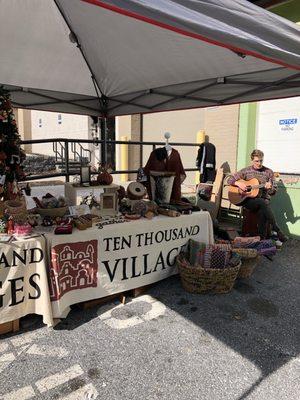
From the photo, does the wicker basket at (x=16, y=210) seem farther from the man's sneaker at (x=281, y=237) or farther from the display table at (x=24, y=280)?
the man's sneaker at (x=281, y=237)

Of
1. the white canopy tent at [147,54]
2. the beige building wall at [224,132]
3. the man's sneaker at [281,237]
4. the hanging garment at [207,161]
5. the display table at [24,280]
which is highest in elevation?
the white canopy tent at [147,54]

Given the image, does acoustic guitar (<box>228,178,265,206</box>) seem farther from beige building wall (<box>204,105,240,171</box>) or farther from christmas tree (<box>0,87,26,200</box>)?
Result: christmas tree (<box>0,87,26,200</box>)

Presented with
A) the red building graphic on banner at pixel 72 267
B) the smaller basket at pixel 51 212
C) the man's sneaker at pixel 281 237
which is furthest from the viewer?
the man's sneaker at pixel 281 237

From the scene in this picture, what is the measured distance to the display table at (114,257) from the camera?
2.49 m

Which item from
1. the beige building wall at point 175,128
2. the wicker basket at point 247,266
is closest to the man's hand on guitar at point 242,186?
the wicker basket at point 247,266

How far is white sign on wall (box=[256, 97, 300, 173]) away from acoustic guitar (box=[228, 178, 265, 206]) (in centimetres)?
110

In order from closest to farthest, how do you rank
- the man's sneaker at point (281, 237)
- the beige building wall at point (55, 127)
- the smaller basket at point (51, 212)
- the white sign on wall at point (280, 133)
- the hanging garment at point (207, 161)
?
the smaller basket at point (51, 212)
the man's sneaker at point (281, 237)
the white sign on wall at point (280, 133)
the hanging garment at point (207, 161)
the beige building wall at point (55, 127)

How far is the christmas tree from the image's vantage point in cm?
259

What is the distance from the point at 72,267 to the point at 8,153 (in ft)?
3.54

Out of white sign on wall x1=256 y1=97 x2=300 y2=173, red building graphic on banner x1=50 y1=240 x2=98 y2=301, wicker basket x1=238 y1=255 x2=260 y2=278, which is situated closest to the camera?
red building graphic on banner x1=50 y1=240 x2=98 y2=301

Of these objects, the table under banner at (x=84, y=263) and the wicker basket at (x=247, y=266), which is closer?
the table under banner at (x=84, y=263)

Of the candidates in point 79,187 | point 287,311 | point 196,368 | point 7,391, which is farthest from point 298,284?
point 7,391

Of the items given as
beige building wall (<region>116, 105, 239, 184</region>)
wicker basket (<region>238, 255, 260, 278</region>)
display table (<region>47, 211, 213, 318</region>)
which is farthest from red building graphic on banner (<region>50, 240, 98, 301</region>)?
beige building wall (<region>116, 105, 239, 184</region>)

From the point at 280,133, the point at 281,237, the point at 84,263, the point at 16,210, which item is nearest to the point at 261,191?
the point at 281,237
